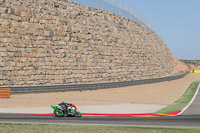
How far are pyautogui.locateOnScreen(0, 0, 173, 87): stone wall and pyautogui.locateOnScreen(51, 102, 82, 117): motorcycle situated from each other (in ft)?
48.9

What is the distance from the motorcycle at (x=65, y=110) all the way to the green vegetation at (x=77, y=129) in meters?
2.69

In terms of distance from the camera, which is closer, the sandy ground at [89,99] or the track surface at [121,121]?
the track surface at [121,121]

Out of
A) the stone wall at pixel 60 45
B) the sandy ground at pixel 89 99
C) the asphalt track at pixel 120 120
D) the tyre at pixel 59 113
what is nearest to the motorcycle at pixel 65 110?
the tyre at pixel 59 113

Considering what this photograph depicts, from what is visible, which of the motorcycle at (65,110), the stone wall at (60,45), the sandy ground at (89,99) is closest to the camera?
the motorcycle at (65,110)

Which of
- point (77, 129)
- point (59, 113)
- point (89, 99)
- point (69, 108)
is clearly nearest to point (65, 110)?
point (69, 108)

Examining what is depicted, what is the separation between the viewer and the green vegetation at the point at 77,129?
12195 mm

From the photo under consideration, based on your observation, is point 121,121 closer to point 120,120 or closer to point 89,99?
point 120,120

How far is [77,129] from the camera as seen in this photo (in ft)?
41.6

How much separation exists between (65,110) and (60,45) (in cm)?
1891

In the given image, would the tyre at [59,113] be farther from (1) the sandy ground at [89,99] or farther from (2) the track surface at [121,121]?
(1) the sandy ground at [89,99]

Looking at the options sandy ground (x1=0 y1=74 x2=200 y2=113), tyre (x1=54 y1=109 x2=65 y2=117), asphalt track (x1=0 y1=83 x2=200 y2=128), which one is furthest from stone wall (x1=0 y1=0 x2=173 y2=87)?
asphalt track (x1=0 y1=83 x2=200 y2=128)

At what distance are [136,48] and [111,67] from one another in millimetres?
10470

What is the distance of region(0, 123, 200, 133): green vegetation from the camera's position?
1220cm

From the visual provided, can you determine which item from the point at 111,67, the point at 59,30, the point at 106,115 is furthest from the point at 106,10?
the point at 106,115
